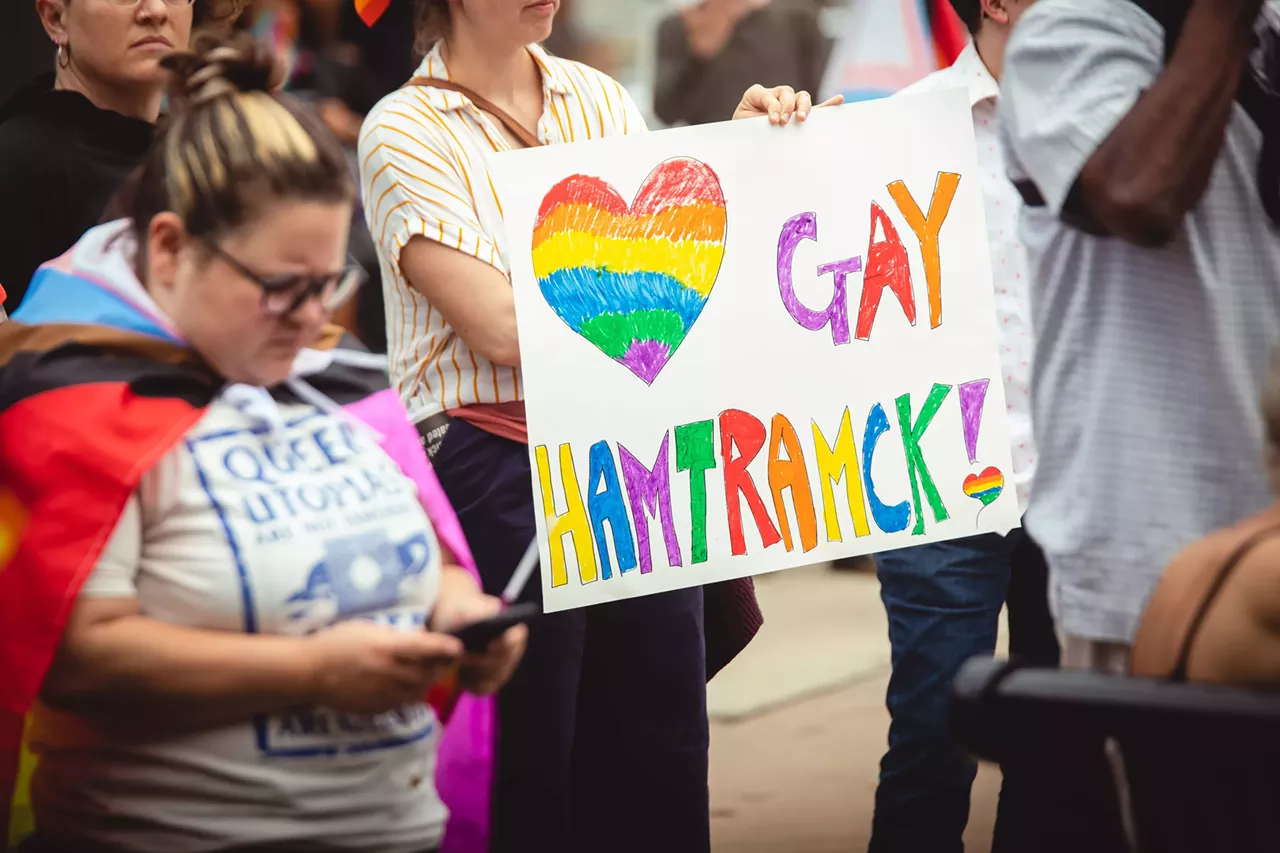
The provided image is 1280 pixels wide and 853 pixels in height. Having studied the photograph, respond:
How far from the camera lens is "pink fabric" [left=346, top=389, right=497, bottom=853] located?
213 cm

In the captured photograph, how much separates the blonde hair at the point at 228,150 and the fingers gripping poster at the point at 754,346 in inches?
29.0

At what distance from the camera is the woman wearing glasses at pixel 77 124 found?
2854 mm

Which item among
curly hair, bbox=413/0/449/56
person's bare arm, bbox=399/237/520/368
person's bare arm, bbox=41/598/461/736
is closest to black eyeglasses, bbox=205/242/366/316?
person's bare arm, bbox=41/598/461/736

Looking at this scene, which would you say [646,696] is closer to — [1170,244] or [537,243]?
[537,243]

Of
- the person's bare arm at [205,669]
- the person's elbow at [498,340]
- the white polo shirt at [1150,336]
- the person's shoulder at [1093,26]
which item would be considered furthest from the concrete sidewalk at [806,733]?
the person's bare arm at [205,669]

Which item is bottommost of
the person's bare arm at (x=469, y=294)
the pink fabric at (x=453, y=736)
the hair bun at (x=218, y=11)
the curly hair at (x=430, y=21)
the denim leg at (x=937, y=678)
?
the denim leg at (x=937, y=678)

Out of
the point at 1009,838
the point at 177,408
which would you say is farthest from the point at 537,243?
the point at 1009,838

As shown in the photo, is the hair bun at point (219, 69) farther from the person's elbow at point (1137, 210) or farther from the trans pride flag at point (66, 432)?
the person's elbow at point (1137, 210)

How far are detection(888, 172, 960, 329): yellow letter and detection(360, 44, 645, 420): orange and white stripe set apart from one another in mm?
611

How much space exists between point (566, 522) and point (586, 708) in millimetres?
387

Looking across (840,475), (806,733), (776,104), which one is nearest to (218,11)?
(776,104)

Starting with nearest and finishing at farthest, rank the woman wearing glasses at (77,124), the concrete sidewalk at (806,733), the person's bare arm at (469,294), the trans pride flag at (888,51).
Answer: the person's bare arm at (469,294)
the woman wearing glasses at (77,124)
the concrete sidewalk at (806,733)
the trans pride flag at (888,51)

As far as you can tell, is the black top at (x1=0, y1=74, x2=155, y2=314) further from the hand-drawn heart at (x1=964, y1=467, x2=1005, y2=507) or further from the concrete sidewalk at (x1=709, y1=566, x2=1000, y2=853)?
the concrete sidewalk at (x1=709, y1=566, x2=1000, y2=853)

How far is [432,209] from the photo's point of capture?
2.65 m
